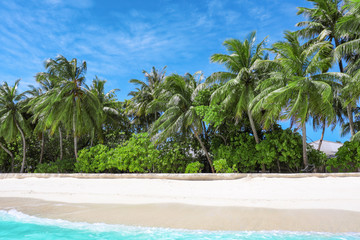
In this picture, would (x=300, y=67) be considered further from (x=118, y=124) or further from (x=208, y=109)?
(x=118, y=124)

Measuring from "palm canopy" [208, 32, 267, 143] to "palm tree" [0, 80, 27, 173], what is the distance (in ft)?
46.6

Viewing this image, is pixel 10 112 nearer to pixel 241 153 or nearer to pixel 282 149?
pixel 241 153

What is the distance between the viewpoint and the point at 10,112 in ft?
59.0

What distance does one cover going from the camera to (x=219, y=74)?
41.1 ft

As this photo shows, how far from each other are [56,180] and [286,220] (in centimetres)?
833

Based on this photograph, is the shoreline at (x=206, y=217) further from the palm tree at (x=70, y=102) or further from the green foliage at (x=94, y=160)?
the palm tree at (x=70, y=102)

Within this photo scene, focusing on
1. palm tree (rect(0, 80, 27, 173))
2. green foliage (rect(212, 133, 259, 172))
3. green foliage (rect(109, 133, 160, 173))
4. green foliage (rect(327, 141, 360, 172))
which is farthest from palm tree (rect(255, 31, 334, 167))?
palm tree (rect(0, 80, 27, 173))

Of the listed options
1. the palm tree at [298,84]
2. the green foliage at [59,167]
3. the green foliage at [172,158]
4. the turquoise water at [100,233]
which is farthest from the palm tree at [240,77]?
the green foliage at [59,167]

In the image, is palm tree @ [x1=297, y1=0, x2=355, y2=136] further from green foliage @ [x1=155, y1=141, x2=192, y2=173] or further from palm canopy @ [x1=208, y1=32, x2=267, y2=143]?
green foliage @ [x1=155, y1=141, x2=192, y2=173]

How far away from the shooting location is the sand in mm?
4430

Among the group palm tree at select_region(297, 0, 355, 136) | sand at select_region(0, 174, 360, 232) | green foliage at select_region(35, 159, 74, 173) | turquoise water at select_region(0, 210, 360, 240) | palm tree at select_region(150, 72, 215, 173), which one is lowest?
turquoise water at select_region(0, 210, 360, 240)

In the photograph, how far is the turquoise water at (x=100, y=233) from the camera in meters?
3.72

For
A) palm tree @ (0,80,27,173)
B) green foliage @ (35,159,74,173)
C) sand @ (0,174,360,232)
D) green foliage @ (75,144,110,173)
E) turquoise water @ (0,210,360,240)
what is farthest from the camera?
palm tree @ (0,80,27,173)

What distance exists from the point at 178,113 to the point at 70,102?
22.4ft
